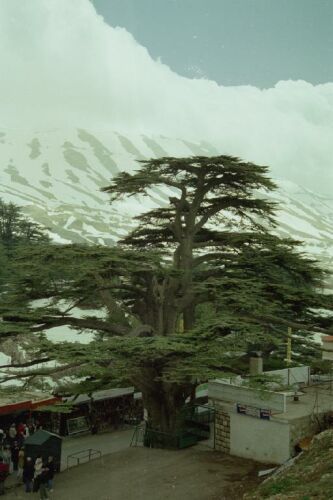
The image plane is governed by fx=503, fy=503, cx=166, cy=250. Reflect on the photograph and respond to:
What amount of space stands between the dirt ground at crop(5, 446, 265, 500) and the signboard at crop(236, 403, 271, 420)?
1.40 metres

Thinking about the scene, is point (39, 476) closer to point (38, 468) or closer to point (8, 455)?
point (38, 468)

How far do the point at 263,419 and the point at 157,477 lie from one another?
3.64 meters

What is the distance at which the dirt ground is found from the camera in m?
13.1

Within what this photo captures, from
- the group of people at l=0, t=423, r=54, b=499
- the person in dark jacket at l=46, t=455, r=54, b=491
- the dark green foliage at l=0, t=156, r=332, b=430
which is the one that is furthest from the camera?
the dark green foliage at l=0, t=156, r=332, b=430

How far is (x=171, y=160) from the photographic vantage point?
20.0 meters

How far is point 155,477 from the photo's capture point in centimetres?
1428

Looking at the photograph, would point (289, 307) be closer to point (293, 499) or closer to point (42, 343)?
point (42, 343)

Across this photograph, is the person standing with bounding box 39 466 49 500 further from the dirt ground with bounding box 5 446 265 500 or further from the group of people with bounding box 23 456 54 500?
the dirt ground with bounding box 5 446 265 500

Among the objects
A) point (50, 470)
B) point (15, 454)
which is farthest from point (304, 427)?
point (15, 454)

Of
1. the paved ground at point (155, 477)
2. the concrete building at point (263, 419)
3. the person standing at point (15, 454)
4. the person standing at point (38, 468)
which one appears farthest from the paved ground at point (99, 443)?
the concrete building at point (263, 419)

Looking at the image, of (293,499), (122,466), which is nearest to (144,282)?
(122,466)

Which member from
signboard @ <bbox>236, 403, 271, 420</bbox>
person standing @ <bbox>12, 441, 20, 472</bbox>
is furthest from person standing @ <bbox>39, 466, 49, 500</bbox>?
signboard @ <bbox>236, 403, 271, 420</bbox>

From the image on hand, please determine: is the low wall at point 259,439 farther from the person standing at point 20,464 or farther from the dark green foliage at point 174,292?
the person standing at point 20,464

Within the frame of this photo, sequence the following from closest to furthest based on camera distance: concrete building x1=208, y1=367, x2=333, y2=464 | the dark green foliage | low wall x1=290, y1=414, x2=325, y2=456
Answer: the dark green foliage
low wall x1=290, y1=414, x2=325, y2=456
concrete building x1=208, y1=367, x2=333, y2=464
